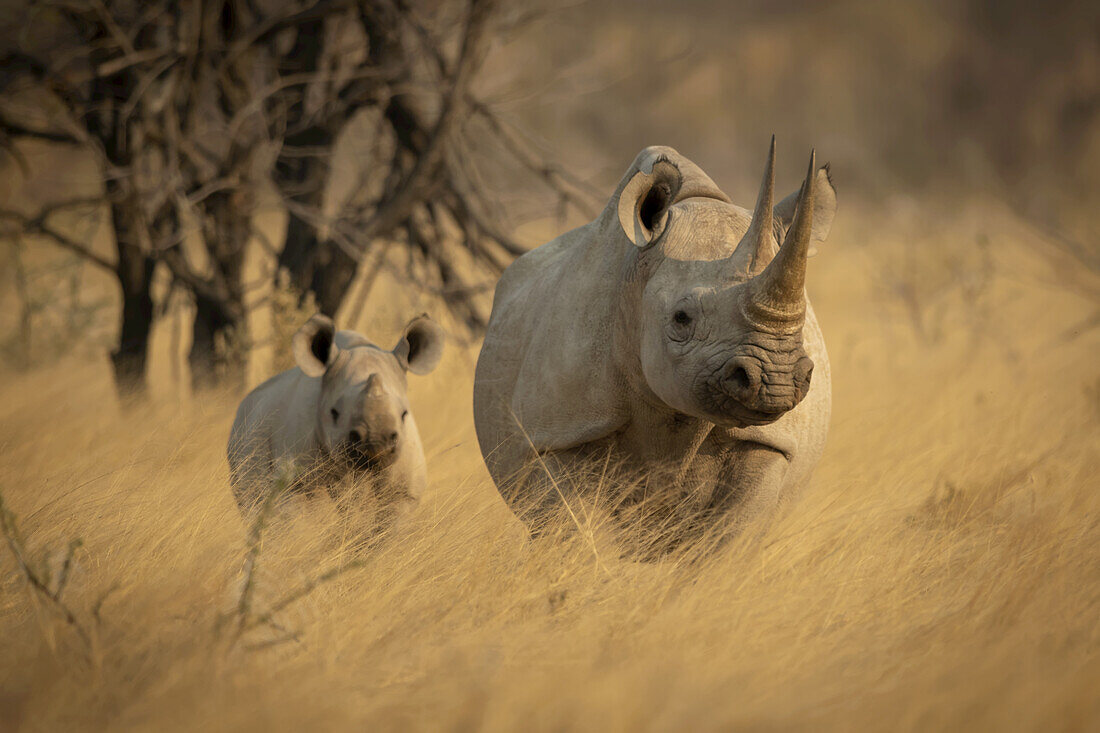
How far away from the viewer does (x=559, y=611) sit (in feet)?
11.3

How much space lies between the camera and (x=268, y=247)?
8.21 meters

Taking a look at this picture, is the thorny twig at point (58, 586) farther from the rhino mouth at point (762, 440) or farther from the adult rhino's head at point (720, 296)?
the rhino mouth at point (762, 440)

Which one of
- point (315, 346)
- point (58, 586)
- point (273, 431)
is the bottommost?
point (58, 586)

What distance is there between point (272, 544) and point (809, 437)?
186 cm

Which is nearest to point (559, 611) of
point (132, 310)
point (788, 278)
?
point (788, 278)

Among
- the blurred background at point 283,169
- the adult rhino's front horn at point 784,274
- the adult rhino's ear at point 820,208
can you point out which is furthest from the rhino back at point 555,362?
the blurred background at point 283,169

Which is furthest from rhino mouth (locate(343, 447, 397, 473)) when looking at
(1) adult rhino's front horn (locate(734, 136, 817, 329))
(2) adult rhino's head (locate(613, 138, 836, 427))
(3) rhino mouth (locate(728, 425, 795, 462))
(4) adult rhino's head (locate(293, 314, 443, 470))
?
(1) adult rhino's front horn (locate(734, 136, 817, 329))

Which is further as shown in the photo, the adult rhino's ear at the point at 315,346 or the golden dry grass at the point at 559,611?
the adult rhino's ear at the point at 315,346

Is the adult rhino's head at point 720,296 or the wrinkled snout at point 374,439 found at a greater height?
the adult rhino's head at point 720,296

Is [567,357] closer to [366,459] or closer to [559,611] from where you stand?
[559,611]

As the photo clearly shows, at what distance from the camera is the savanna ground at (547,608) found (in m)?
2.77

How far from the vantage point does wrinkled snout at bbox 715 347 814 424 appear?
321 centimetres

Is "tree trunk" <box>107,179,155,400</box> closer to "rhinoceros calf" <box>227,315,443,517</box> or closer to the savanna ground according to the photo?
the savanna ground

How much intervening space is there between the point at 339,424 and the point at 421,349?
26.4 inches
